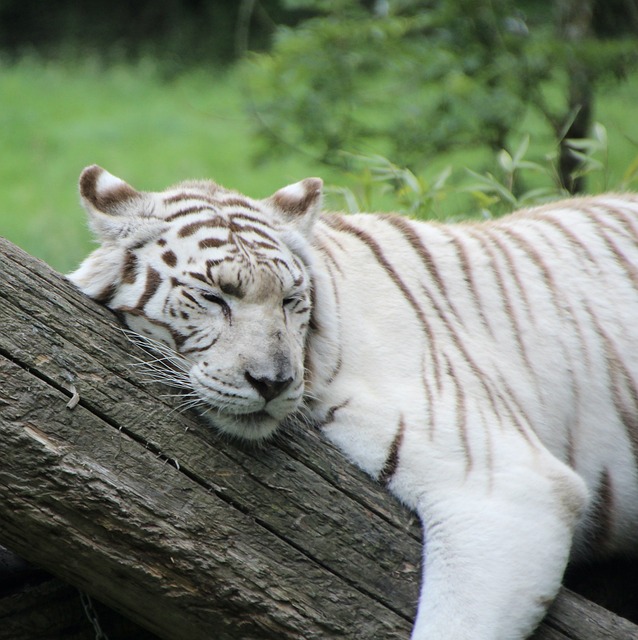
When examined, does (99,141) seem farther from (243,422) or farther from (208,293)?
(243,422)

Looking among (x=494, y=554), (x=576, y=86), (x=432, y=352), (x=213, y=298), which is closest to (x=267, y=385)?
(x=213, y=298)

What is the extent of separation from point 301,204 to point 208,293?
48cm

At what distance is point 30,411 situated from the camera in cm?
223

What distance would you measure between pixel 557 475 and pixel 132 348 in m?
1.20

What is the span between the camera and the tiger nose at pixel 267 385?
2305mm

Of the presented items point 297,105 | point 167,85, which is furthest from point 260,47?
point 297,105

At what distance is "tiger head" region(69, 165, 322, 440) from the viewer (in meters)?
2.34

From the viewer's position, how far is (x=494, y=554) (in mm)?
2416

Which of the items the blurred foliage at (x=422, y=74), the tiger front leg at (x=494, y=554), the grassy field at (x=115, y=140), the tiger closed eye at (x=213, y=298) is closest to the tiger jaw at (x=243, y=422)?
the tiger closed eye at (x=213, y=298)

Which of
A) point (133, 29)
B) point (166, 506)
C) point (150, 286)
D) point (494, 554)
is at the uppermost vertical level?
point (150, 286)

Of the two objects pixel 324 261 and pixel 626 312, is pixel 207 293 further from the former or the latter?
pixel 626 312

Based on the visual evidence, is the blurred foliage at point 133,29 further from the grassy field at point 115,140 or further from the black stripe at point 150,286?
the black stripe at point 150,286

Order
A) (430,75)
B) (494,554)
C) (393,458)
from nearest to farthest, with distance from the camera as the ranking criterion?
(494,554) < (393,458) < (430,75)

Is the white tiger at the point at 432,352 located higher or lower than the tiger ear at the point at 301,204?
lower
